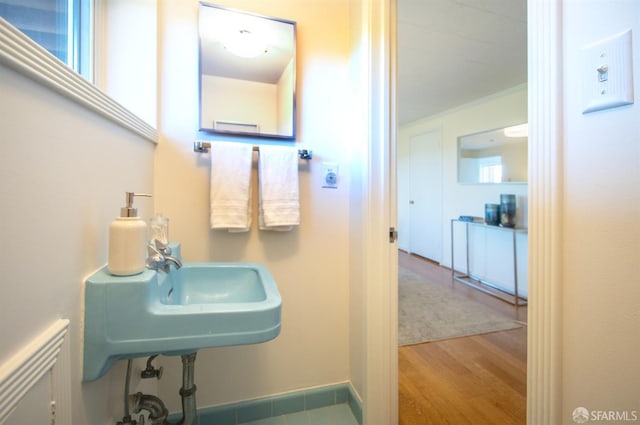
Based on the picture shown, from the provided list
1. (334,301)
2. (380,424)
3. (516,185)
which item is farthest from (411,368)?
(516,185)

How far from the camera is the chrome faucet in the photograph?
0.82 metres

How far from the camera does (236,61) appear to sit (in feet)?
4.15

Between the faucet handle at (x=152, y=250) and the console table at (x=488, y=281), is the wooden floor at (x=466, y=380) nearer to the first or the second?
the console table at (x=488, y=281)

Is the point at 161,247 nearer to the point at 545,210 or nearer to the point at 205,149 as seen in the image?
the point at 205,149

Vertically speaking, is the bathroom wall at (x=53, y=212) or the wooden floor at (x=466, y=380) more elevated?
the bathroom wall at (x=53, y=212)

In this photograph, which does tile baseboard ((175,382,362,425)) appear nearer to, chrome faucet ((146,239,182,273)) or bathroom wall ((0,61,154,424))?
bathroom wall ((0,61,154,424))

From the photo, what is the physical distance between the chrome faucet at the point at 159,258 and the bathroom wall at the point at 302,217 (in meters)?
0.30

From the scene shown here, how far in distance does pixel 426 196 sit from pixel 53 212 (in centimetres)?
435

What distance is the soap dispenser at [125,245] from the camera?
0.67 meters

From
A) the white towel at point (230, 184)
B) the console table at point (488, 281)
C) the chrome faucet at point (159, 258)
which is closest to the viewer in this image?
the chrome faucet at point (159, 258)

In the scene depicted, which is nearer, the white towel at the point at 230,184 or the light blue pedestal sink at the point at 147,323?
the light blue pedestal sink at the point at 147,323

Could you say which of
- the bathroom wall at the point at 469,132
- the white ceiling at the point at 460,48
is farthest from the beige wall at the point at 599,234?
the bathroom wall at the point at 469,132

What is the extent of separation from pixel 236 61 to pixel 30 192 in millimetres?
1046

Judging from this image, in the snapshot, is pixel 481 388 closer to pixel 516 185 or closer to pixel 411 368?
pixel 411 368
